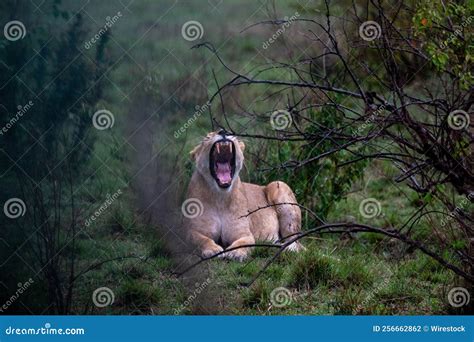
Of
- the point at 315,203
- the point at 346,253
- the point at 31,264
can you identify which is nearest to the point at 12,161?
the point at 31,264

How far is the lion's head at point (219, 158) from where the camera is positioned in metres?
9.08

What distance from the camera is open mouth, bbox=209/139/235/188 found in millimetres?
9164

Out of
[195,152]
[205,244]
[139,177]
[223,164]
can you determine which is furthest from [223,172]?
[139,177]

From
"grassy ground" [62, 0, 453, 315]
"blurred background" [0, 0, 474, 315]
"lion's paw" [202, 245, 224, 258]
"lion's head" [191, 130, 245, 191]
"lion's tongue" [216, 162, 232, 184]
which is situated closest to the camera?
"blurred background" [0, 0, 474, 315]

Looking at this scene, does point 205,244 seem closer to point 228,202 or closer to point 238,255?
point 238,255

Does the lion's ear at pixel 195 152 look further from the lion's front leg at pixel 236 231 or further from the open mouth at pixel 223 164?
the lion's front leg at pixel 236 231

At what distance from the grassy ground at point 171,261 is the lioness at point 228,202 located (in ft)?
1.64

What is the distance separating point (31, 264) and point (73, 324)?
55cm

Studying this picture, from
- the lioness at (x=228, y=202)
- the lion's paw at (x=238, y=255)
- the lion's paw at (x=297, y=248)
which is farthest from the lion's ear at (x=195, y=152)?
the lion's paw at (x=297, y=248)

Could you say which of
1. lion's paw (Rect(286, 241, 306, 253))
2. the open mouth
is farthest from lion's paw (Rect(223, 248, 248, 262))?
the open mouth

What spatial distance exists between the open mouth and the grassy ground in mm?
680

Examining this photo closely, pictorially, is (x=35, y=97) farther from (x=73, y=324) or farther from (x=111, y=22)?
(x=73, y=324)

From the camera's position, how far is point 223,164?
9273mm

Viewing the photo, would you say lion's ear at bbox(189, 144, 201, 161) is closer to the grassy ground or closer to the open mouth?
the open mouth
